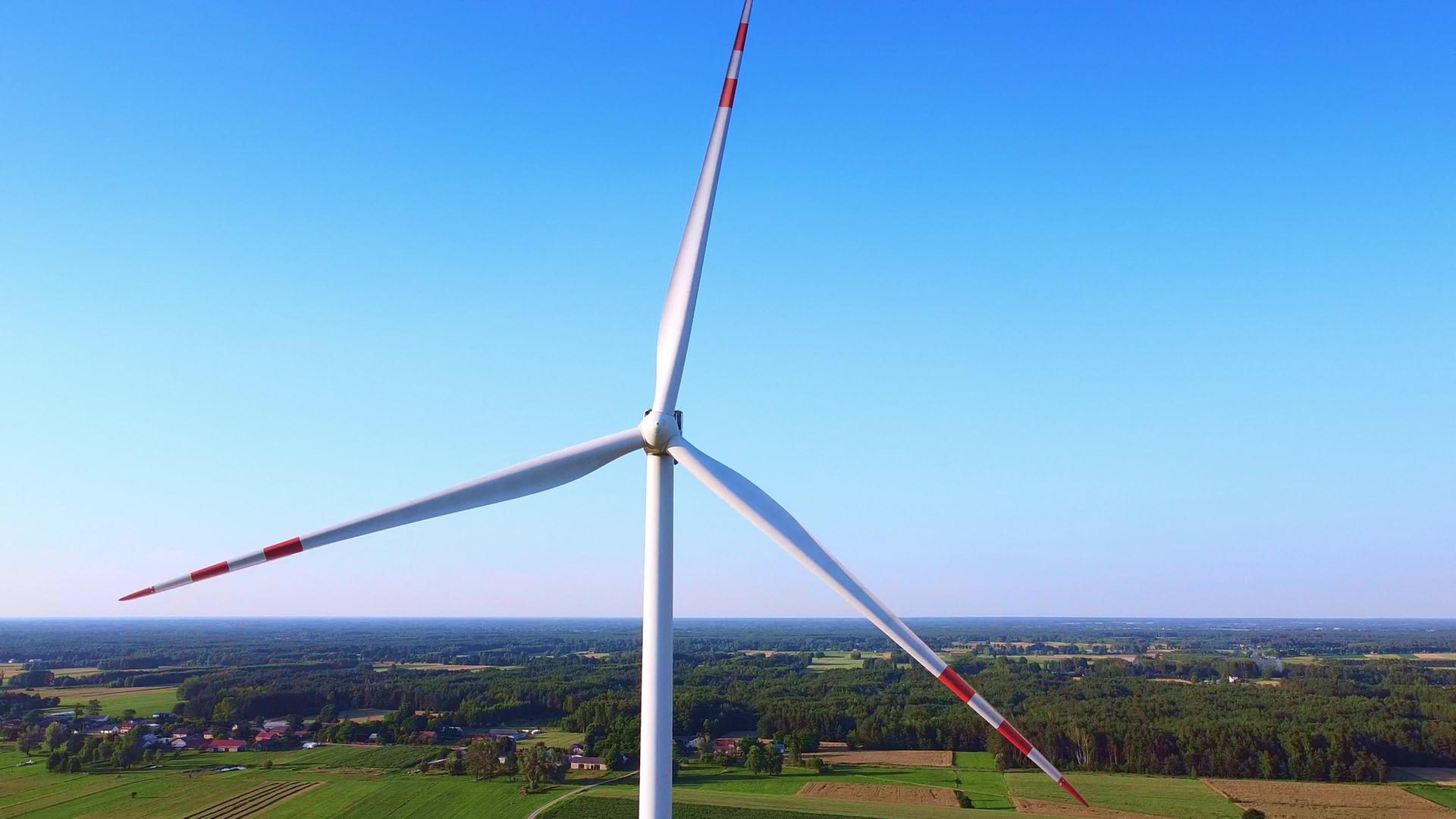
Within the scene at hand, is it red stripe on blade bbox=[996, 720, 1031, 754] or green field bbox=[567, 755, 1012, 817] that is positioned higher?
red stripe on blade bbox=[996, 720, 1031, 754]

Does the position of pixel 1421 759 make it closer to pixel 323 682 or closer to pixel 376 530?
pixel 376 530

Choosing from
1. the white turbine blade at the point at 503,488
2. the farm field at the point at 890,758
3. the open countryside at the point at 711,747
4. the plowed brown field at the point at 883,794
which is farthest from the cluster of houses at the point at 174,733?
the white turbine blade at the point at 503,488

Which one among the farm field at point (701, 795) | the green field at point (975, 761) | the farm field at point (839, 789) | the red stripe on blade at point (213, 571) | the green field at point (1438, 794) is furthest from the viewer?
the green field at point (975, 761)

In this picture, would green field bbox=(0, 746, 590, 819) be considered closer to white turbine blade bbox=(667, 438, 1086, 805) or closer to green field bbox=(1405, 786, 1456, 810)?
white turbine blade bbox=(667, 438, 1086, 805)

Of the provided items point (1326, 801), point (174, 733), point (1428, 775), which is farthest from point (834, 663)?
point (174, 733)

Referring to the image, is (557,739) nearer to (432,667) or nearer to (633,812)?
(633,812)

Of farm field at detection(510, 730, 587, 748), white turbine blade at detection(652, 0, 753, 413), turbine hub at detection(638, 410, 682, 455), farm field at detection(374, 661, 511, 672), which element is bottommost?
farm field at detection(374, 661, 511, 672)

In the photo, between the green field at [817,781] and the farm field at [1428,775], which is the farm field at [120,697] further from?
the farm field at [1428,775]

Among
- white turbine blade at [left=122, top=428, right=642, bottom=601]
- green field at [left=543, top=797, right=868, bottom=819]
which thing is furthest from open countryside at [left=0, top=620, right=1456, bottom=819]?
white turbine blade at [left=122, top=428, right=642, bottom=601]
